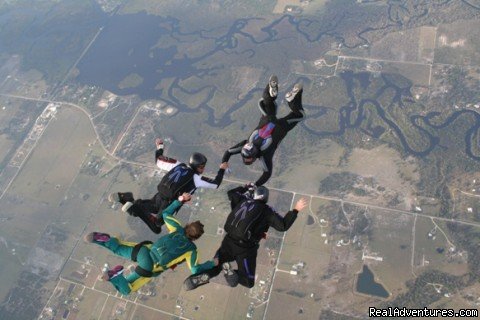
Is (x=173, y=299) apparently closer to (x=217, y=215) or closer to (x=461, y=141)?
(x=217, y=215)

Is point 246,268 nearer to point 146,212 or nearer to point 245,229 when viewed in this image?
point 245,229

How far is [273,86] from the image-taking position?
1761 cm

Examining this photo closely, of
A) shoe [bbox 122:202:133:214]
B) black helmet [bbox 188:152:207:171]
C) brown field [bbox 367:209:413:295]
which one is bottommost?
brown field [bbox 367:209:413:295]

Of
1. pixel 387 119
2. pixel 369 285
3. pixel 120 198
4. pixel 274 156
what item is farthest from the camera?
pixel 387 119

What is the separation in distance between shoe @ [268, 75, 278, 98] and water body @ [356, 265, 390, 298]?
27.4 metres

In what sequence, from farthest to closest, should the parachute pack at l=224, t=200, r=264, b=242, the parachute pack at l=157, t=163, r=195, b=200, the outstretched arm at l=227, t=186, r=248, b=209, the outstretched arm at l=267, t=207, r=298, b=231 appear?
the parachute pack at l=157, t=163, r=195, b=200, the outstretched arm at l=227, t=186, r=248, b=209, the parachute pack at l=224, t=200, r=264, b=242, the outstretched arm at l=267, t=207, r=298, b=231

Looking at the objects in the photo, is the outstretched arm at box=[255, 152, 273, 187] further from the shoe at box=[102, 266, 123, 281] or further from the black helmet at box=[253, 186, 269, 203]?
the shoe at box=[102, 266, 123, 281]

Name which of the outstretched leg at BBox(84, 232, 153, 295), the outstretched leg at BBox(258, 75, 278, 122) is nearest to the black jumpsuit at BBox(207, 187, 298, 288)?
the outstretched leg at BBox(84, 232, 153, 295)

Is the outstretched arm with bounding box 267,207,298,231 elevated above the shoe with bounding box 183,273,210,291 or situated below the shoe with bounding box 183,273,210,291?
above

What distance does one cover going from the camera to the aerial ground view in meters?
40.2

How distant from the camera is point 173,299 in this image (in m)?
41.3

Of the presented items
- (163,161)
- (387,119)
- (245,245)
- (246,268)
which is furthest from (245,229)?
(387,119)

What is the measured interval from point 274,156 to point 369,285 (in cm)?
1885

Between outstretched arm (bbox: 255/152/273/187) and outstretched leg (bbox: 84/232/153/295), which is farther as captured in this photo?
outstretched arm (bbox: 255/152/273/187)
